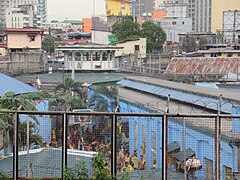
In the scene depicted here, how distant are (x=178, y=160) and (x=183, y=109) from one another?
399cm

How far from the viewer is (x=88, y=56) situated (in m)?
23.8

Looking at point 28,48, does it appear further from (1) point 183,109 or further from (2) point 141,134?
(2) point 141,134

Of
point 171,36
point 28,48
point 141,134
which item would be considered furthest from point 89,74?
point 171,36

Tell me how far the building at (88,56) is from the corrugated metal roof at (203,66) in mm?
2900

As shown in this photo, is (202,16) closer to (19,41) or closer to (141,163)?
(19,41)

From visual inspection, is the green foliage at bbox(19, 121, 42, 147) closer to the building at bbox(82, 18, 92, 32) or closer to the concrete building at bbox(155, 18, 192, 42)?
the concrete building at bbox(155, 18, 192, 42)

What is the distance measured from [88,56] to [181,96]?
39.5 feet

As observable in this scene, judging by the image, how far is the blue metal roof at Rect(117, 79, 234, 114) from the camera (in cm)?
988

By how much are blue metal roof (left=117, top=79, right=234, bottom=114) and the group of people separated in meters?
2.51

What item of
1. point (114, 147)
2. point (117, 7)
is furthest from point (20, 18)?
point (114, 147)

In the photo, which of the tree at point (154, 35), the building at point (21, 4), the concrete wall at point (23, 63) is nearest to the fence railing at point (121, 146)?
the concrete wall at point (23, 63)

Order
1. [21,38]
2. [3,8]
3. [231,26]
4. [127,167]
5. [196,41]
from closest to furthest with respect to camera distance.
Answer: [127,167]
[21,38]
[231,26]
[196,41]
[3,8]

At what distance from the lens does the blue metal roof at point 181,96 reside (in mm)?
9883

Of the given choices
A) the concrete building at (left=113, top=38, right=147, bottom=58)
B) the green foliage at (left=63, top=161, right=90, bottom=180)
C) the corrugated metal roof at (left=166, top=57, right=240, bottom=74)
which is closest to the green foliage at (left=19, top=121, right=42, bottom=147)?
the green foliage at (left=63, top=161, right=90, bottom=180)
